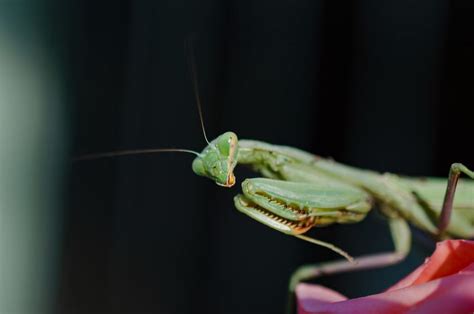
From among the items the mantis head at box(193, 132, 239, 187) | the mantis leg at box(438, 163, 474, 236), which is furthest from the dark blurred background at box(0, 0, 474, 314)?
the mantis head at box(193, 132, 239, 187)

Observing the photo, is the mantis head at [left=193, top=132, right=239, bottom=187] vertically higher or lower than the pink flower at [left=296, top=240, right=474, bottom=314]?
higher

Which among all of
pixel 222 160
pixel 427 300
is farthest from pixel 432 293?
pixel 222 160

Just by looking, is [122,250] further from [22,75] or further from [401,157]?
[401,157]

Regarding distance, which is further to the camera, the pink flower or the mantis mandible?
the mantis mandible

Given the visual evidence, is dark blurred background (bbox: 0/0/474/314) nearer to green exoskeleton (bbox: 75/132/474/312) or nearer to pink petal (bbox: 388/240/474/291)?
green exoskeleton (bbox: 75/132/474/312)

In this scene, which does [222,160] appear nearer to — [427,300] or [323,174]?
[323,174]

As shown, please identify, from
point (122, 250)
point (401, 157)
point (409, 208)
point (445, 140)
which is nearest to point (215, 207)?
point (122, 250)
